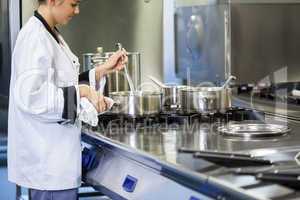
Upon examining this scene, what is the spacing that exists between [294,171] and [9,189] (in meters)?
1.75

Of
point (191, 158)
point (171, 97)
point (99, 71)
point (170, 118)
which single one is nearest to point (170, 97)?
point (171, 97)

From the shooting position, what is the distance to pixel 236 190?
35.7 inches

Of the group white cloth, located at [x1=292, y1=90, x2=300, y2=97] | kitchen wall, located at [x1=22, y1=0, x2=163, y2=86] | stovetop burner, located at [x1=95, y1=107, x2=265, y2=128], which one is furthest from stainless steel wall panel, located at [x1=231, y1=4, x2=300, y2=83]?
stovetop burner, located at [x1=95, y1=107, x2=265, y2=128]

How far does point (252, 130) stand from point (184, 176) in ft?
1.39

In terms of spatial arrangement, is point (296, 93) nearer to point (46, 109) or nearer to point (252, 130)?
point (252, 130)

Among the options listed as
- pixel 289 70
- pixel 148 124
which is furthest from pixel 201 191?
pixel 289 70

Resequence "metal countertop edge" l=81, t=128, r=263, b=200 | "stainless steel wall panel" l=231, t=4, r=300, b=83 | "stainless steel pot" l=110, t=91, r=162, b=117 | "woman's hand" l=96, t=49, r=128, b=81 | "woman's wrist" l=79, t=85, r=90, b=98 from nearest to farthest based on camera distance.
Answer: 1. "metal countertop edge" l=81, t=128, r=263, b=200
2. "woman's wrist" l=79, t=85, r=90, b=98
3. "stainless steel pot" l=110, t=91, r=162, b=117
4. "woman's hand" l=96, t=49, r=128, b=81
5. "stainless steel wall panel" l=231, t=4, r=300, b=83

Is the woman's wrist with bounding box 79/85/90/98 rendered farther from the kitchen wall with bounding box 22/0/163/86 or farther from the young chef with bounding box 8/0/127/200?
the kitchen wall with bounding box 22/0/163/86

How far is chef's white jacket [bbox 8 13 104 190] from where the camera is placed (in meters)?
1.43

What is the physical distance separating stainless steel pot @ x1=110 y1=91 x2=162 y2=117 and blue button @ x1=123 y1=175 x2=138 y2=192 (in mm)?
342

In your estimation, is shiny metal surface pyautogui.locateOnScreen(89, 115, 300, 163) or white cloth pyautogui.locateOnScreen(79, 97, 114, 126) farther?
white cloth pyautogui.locateOnScreen(79, 97, 114, 126)

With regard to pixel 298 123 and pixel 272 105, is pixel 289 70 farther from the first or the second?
pixel 298 123

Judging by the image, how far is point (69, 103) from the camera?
4.74ft

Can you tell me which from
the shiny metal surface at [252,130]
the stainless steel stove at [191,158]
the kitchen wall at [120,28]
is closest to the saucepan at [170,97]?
the stainless steel stove at [191,158]
